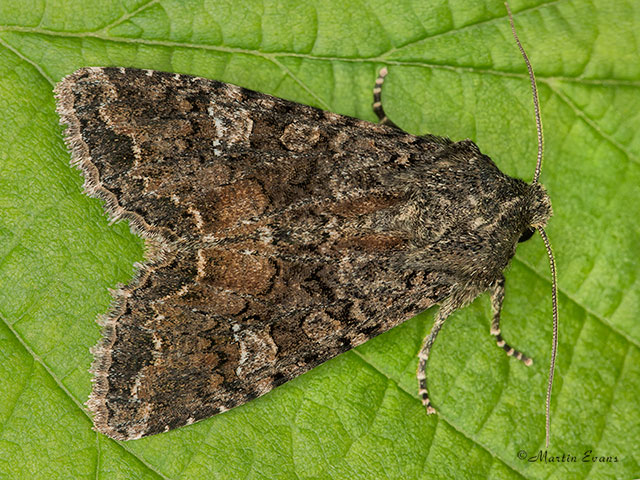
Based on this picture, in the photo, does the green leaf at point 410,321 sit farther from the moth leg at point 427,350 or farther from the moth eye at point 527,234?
the moth eye at point 527,234

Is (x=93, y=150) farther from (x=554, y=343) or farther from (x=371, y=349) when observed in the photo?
(x=554, y=343)

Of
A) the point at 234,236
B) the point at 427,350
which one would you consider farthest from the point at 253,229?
the point at 427,350

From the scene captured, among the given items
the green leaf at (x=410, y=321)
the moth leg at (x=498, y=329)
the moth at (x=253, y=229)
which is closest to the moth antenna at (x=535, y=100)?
the green leaf at (x=410, y=321)

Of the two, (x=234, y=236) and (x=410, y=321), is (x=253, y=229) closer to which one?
(x=234, y=236)


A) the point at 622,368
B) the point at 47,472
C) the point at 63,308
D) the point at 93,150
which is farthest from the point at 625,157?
the point at 47,472

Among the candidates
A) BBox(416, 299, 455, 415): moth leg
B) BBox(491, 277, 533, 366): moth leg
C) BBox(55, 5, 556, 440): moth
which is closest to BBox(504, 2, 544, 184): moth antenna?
BBox(55, 5, 556, 440): moth
